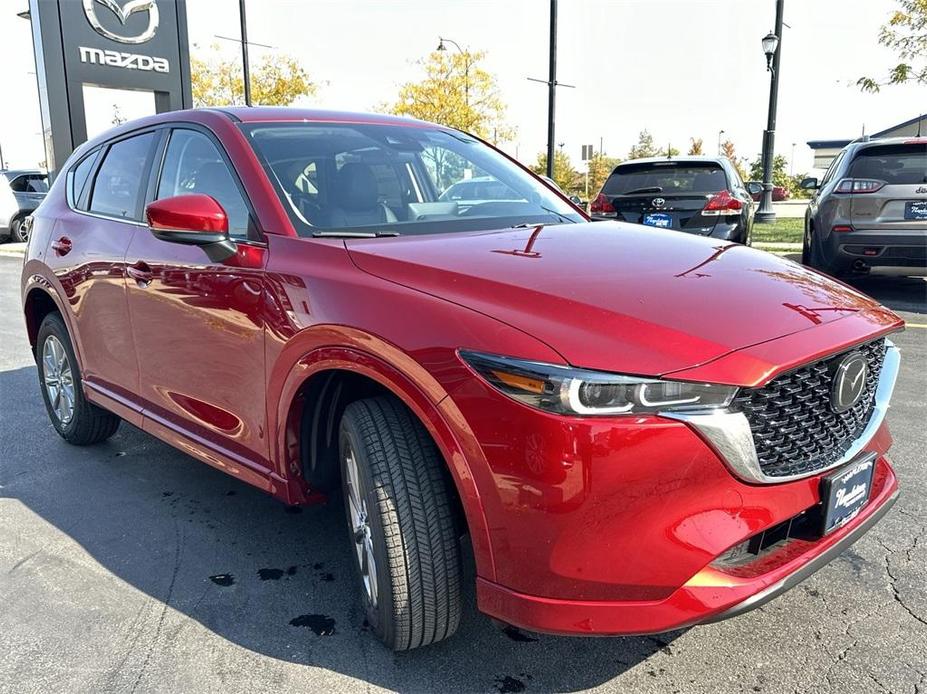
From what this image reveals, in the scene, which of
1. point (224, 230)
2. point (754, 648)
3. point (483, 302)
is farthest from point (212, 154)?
point (754, 648)

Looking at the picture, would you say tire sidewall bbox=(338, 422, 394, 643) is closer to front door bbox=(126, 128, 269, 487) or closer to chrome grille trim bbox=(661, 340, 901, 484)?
front door bbox=(126, 128, 269, 487)

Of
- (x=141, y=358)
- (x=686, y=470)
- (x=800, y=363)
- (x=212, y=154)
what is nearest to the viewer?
(x=686, y=470)

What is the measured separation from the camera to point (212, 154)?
3.07 m

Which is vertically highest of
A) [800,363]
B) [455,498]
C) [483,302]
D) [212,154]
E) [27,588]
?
[212,154]

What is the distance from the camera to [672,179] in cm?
873

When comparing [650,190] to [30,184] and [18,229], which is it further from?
[18,229]

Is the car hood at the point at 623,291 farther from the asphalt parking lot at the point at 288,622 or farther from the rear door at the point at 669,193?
the rear door at the point at 669,193

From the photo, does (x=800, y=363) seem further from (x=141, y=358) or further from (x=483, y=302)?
(x=141, y=358)

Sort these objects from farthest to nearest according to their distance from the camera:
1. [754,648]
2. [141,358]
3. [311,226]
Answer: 1. [141,358]
2. [311,226]
3. [754,648]

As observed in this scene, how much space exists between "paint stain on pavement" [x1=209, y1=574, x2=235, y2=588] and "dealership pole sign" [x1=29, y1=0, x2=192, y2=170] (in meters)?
16.4

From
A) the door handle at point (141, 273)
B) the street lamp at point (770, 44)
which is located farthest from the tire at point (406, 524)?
the street lamp at point (770, 44)

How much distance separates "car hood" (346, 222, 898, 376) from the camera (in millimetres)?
1875

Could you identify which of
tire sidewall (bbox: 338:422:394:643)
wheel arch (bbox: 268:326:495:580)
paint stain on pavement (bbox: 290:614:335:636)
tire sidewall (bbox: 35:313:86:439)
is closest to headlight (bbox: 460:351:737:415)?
wheel arch (bbox: 268:326:495:580)

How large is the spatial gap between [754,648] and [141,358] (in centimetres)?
266
